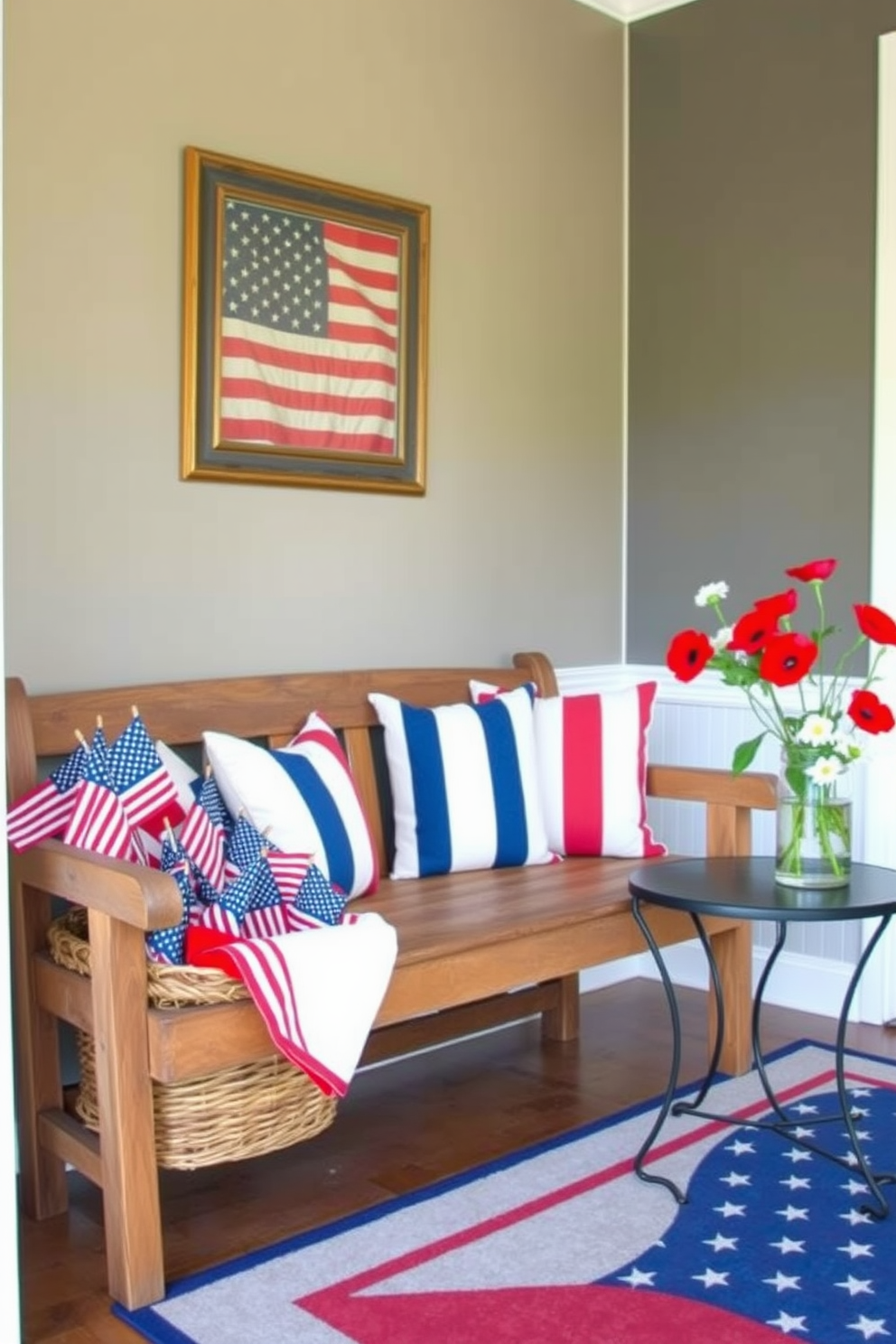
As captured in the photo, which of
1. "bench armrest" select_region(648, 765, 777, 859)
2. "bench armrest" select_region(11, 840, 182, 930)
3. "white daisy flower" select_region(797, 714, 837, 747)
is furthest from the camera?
"bench armrest" select_region(648, 765, 777, 859)

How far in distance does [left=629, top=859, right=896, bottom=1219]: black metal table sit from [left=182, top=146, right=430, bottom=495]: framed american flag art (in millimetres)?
1182

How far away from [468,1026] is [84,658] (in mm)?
1174

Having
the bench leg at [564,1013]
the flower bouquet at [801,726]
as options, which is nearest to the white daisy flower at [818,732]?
the flower bouquet at [801,726]

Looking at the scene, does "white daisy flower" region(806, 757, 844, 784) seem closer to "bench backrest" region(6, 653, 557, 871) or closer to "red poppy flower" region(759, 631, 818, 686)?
"red poppy flower" region(759, 631, 818, 686)

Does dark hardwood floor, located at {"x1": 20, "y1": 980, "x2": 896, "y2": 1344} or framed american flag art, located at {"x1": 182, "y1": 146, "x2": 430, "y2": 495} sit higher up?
framed american flag art, located at {"x1": 182, "y1": 146, "x2": 430, "y2": 495}

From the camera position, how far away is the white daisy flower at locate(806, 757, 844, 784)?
2473 mm

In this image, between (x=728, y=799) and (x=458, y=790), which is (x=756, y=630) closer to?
(x=728, y=799)

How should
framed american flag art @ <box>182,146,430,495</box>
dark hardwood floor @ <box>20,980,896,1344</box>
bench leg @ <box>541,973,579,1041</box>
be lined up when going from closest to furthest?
dark hardwood floor @ <box>20,980,896,1344</box>, framed american flag art @ <box>182,146,430,495</box>, bench leg @ <box>541,973,579,1041</box>

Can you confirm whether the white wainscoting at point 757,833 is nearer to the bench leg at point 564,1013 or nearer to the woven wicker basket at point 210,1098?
the bench leg at point 564,1013

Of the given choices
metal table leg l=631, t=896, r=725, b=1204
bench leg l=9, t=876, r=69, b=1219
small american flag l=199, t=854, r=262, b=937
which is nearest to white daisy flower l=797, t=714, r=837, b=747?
metal table leg l=631, t=896, r=725, b=1204

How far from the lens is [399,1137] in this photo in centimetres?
281

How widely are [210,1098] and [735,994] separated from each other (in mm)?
1350

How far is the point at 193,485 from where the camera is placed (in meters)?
2.95

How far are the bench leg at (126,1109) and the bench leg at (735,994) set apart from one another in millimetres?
1404
